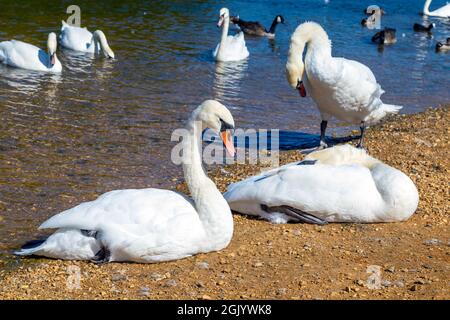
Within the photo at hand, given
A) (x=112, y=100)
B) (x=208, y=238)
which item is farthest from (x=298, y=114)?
(x=208, y=238)

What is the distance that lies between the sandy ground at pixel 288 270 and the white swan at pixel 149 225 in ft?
0.36

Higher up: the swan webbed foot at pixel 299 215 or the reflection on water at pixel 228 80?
the swan webbed foot at pixel 299 215

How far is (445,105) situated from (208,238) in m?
9.28

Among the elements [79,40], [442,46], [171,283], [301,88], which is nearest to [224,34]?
[79,40]

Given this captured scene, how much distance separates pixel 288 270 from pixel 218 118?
1409 millimetres

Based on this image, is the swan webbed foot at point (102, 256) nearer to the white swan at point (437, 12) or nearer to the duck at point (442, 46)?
the duck at point (442, 46)

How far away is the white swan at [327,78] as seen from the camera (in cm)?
992

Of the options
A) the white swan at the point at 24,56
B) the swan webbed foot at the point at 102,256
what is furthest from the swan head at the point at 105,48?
the swan webbed foot at the point at 102,256

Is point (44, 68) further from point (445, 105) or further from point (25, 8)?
point (445, 105)

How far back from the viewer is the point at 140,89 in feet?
46.3

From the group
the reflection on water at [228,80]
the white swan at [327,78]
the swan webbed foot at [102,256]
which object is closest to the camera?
the swan webbed foot at [102,256]

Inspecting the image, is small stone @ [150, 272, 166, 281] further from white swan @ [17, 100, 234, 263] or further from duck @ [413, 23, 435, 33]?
duck @ [413, 23, 435, 33]

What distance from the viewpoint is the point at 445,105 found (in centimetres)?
1461

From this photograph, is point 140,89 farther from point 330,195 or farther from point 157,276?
point 157,276
